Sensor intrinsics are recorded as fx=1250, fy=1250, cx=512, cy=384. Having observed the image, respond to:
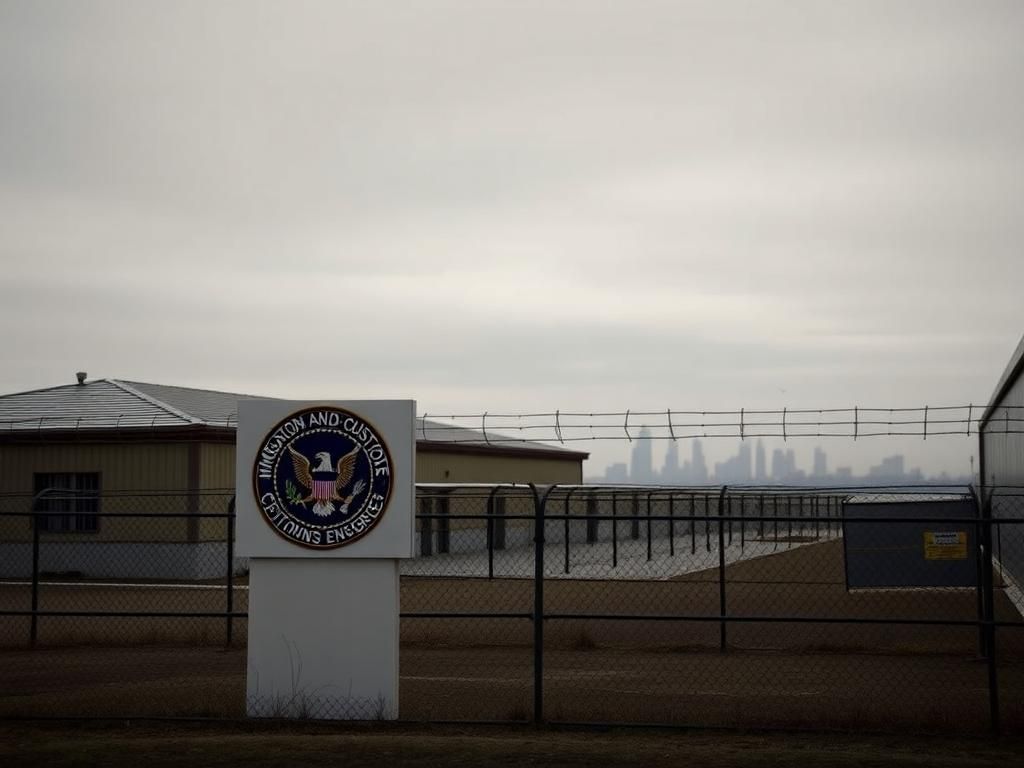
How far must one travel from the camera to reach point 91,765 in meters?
8.95

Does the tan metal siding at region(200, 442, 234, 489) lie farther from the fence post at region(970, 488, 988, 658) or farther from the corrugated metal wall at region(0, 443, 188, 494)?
the fence post at region(970, 488, 988, 658)

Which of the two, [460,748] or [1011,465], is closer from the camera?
[460,748]

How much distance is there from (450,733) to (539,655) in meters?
0.96

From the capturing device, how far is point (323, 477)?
1065 centimetres

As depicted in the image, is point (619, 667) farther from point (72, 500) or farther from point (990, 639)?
point (72, 500)

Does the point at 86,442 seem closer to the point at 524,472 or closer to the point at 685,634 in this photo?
the point at 685,634

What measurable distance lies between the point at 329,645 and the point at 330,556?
2.45 feet

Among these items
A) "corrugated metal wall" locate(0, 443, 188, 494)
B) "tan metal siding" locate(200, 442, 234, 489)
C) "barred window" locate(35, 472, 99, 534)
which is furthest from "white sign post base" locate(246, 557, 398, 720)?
"barred window" locate(35, 472, 99, 534)

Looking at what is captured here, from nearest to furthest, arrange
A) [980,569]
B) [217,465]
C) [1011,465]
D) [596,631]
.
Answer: [980,569]
[596,631]
[1011,465]
[217,465]

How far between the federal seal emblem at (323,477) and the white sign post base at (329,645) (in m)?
0.32

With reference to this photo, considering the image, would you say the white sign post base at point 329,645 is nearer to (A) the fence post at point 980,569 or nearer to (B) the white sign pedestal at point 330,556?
(B) the white sign pedestal at point 330,556

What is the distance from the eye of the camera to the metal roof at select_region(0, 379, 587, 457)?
1257 inches

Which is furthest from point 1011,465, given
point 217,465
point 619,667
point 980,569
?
point 217,465

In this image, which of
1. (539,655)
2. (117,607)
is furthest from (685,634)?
(117,607)
